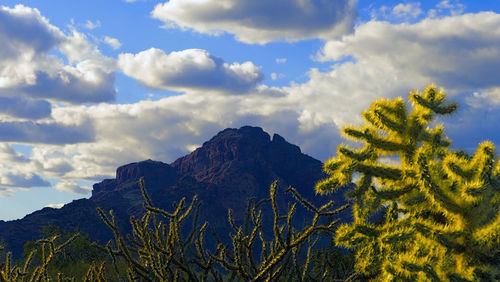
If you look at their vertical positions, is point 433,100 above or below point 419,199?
above

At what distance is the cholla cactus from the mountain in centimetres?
11953

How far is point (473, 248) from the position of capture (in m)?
5.18

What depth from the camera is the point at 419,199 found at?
227 inches

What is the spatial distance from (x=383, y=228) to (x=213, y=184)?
162182 mm

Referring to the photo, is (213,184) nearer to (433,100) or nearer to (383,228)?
(433,100)

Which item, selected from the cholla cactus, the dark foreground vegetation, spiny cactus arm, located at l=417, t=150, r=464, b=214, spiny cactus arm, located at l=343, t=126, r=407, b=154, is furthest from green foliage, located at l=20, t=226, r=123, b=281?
spiny cactus arm, located at l=343, t=126, r=407, b=154

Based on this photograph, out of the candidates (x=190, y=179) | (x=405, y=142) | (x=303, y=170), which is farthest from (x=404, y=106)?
(x=303, y=170)

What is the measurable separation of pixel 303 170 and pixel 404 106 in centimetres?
17622

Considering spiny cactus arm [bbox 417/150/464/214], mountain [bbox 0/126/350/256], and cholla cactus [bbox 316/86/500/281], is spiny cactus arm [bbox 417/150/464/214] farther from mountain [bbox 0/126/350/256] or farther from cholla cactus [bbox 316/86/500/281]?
mountain [bbox 0/126/350/256]

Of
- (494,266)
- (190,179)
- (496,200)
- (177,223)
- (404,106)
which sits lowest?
(494,266)

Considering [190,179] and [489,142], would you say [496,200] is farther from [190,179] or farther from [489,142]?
[190,179]

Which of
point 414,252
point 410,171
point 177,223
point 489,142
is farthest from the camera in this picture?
point 410,171

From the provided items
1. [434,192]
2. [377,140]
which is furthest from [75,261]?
[434,192]

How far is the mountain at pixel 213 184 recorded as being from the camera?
128 meters
